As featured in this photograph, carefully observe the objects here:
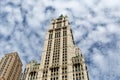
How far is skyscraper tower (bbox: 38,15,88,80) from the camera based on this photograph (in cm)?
10650

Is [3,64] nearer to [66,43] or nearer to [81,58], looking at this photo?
[66,43]

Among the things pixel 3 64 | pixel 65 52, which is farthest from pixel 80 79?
pixel 3 64

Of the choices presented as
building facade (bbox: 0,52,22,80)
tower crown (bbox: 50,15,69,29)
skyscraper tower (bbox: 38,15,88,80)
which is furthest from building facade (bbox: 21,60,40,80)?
building facade (bbox: 0,52,22,80)

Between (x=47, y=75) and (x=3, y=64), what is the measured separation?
87309 mm

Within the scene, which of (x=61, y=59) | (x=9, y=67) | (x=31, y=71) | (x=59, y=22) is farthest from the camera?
(x=9, y=67)

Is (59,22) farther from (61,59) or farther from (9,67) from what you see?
(9,67)

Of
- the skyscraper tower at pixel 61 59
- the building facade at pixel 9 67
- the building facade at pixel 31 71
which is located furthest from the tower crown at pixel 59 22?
the building facade at pixel 9 67

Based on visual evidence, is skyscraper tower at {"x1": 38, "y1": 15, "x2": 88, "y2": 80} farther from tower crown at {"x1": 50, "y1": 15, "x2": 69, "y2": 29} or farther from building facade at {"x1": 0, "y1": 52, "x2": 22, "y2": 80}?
building facade at {"x1": 0, "y1": 52, "x2": 22, "y2": 80}

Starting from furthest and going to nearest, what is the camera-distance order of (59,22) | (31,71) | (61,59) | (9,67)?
(9,67) < (59,22) < (61,59) < (31,71)

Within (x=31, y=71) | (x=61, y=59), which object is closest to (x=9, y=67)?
(x=31, y=71)

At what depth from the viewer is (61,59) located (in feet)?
387

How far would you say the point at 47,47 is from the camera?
131 meters

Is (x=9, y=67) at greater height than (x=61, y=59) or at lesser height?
greater

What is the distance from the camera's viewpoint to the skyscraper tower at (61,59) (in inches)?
4193
